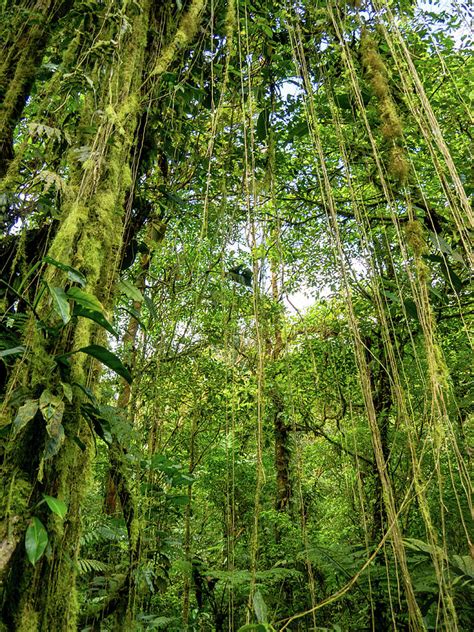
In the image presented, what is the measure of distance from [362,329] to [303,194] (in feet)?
3.03

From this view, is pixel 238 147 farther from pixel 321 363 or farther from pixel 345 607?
pixel 345 607

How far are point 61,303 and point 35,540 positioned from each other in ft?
1.22

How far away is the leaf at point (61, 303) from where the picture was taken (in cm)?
71

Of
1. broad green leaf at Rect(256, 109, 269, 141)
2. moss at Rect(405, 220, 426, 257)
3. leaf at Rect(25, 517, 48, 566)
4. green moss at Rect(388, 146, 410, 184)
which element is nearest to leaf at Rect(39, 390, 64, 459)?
leaf at Rect(25, 517, 48, 566)

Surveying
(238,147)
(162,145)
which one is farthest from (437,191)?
(162,145)

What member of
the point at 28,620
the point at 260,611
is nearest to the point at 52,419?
the point at 28,620

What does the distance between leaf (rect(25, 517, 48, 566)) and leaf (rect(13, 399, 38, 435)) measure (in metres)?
0.15

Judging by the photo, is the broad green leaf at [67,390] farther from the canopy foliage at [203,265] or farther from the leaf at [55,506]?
the leaf at [55,506]

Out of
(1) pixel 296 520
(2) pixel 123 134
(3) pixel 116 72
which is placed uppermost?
(3) pixel 116 72

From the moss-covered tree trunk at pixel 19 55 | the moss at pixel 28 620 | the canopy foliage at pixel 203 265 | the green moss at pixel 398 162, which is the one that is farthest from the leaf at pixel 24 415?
the moss-covered tree trunk at pixel 19 55

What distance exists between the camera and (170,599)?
→ 2891 millimetres

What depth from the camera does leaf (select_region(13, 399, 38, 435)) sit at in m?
0.67

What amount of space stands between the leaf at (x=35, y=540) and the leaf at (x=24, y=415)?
0.15 metres

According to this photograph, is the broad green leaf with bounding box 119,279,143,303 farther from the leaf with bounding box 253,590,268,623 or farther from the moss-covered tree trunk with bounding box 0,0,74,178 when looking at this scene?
the leaf with bounding box 253,590,268,623
